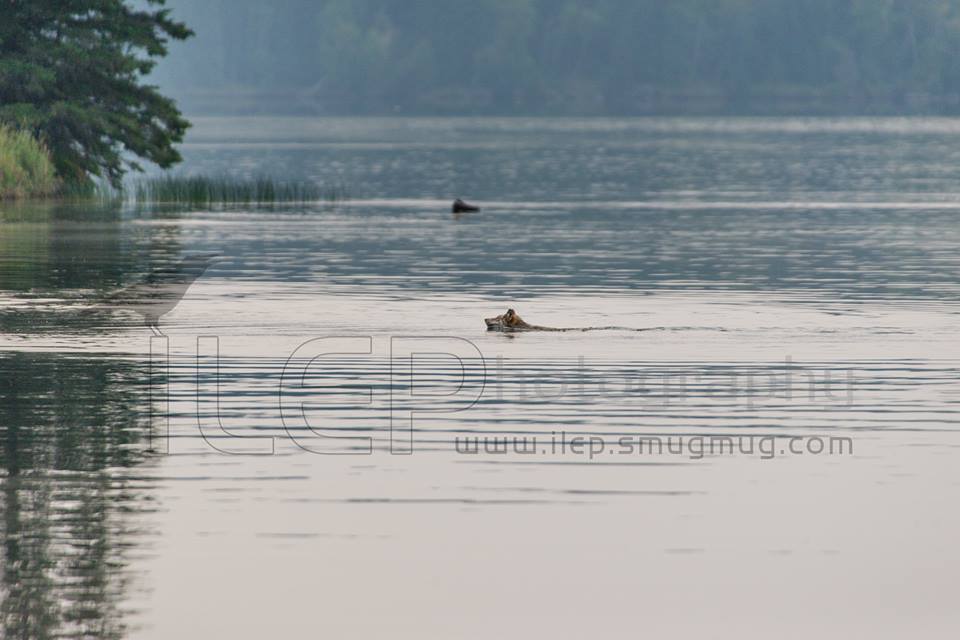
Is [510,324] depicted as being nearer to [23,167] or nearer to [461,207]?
[461,207]

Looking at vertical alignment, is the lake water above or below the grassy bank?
below

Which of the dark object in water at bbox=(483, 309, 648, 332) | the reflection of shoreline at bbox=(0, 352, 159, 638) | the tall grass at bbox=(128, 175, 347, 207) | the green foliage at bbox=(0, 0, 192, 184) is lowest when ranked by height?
the reflection of shoreline at bbox=(0, 352, 159, 638)

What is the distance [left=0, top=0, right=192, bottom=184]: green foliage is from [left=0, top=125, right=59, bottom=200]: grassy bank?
1205mm

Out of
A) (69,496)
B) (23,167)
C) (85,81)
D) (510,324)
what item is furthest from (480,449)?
(85,81)

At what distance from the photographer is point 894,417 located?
61.3ft

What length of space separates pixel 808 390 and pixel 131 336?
29.6ft

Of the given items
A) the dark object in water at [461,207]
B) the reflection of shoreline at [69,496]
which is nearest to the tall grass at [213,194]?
the dark object in water at [461,207]

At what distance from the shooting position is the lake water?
12133 millimetres

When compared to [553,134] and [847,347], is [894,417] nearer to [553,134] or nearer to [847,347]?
[847,347]

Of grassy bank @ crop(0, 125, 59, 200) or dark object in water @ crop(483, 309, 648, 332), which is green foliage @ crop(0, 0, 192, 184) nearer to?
grassy bank @ crop(0, 125, 59, 200)

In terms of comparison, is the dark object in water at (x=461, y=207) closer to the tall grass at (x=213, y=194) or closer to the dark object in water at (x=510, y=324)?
the tall grass at (x=213, y=194)

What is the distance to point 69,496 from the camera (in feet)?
48.4

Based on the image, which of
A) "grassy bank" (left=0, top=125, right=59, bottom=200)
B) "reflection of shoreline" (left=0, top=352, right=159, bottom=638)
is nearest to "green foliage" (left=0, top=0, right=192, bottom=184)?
"grassy bank" (left=0, top=125, right=59, bottom=200)

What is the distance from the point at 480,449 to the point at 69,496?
3.61 m
